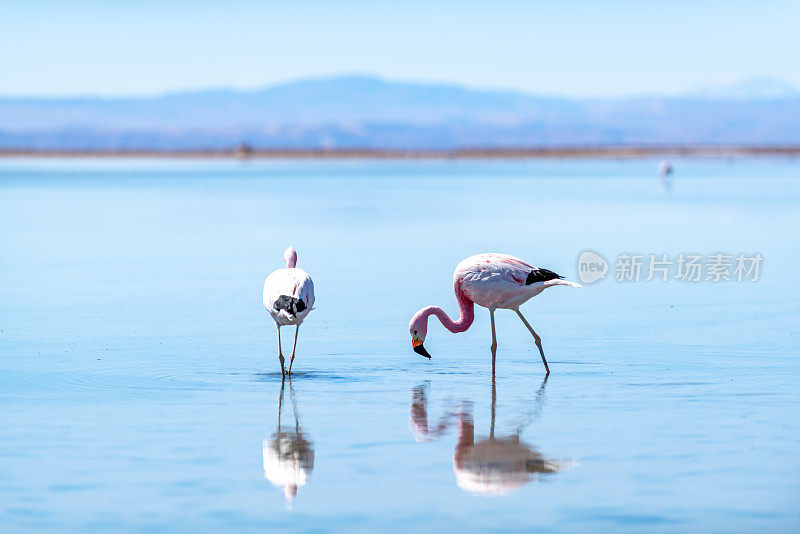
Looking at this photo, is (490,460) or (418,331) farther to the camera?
(418,331)

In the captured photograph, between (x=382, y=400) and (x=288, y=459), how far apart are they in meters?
1.78

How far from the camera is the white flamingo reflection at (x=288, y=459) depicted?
6.75m

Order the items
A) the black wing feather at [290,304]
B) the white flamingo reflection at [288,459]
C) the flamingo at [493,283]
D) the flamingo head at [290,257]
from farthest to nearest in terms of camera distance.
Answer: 1. the flamingo head at [290,257]
2. the flamingo at [493,283]
3. the black wing feather at [290,304]
4. the white flamingo reflection at [288,459]

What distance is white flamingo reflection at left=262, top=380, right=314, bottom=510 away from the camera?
22.1 ft

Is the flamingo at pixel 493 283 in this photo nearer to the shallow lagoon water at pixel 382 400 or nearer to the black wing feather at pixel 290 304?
the shallow lagoon water at pixel 382 400

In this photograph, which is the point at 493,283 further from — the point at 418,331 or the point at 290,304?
the point at 290,304

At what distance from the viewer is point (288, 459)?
7.24 metres

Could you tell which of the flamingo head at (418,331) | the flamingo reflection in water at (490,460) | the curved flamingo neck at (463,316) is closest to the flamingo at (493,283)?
the curved flamingo neck at (463,316)

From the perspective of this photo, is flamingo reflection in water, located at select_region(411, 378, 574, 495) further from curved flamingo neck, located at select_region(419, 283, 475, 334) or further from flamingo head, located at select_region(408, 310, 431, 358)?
curved flamingo neck, located at select_region(419, 283, 475, 334)

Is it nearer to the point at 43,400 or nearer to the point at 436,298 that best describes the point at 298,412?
the point at 43,400

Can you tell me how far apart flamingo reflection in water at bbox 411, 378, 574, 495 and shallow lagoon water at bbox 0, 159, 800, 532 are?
0.03 meters

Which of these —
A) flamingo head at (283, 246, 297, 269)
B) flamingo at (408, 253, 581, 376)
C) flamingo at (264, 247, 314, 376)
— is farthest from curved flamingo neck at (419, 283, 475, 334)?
flamingo head at (283, 246, 297, 269)

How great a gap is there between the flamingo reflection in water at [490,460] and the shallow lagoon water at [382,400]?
0.10ft

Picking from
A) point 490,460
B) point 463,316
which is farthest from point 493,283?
point 490,460
